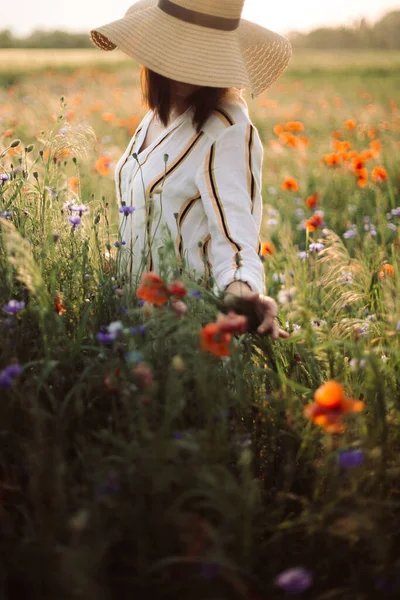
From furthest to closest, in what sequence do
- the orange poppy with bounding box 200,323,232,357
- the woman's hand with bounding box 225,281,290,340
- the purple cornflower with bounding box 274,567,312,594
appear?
the woman's hand with bounding box 225,281,290,340 → the orange poppy with bounding box 200,323,232,357 → the purple cornflower with bounding box 274,567,312,594

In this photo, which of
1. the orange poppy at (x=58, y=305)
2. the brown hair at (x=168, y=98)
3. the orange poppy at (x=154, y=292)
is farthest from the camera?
the brown hair at (x=168, y=98)

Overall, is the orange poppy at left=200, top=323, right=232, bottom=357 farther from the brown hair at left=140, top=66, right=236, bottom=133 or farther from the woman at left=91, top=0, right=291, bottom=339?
the brown hair at left=140, top=66, right=236, bottom=133

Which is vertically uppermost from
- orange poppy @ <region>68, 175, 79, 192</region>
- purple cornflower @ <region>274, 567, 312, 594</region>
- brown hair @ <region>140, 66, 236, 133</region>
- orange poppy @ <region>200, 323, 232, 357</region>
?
orange poppy @ <region>68, 175, 79, 192</region>

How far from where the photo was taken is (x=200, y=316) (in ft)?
4.80

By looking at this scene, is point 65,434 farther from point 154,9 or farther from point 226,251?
point 154,9

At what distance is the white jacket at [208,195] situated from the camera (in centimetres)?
168

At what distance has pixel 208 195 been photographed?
175 centimetres

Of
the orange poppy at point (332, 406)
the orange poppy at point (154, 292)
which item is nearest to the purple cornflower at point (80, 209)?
the orange poppy at point (154, 292)

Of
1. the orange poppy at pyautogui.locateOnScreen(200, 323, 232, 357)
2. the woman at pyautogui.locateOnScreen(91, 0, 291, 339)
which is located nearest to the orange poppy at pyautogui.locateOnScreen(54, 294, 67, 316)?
the woman at pyautogui.locateOnScreen(91, 0, 291, 339)

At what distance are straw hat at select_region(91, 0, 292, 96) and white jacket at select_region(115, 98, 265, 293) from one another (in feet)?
0.45

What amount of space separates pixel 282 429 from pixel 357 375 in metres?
0.42

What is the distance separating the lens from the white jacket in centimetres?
168

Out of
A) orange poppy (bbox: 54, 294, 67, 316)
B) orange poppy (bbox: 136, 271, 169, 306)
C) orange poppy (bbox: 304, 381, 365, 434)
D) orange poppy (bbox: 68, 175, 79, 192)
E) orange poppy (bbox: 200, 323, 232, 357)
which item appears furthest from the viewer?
orange poppy (bbox: 68, 175, 79, 192)

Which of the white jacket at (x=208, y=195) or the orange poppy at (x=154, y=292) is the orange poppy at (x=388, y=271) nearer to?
the white jacket at (x=208, y=195)
